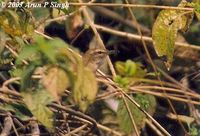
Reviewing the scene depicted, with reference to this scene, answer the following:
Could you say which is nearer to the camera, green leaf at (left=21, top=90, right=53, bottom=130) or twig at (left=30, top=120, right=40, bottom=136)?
green leaf at (left=21, top=90, right=53, bottom=130)

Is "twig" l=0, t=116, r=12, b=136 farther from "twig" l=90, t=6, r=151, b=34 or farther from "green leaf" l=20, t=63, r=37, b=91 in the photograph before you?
"twig" l=90, t=6, r=151, b=34

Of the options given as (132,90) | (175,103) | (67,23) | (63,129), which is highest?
(67,23)

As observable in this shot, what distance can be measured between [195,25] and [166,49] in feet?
3.55

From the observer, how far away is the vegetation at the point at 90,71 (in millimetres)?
1329

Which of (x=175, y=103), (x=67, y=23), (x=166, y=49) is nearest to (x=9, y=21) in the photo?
(x=166, y=49)

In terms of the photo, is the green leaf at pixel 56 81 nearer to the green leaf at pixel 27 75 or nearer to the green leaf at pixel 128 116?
the green leaf at pixel 27 75

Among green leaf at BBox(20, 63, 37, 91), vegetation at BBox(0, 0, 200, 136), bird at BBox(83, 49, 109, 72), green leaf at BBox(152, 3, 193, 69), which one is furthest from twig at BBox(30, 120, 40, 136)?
green leaf at BBox(20, 63, 37, 91)

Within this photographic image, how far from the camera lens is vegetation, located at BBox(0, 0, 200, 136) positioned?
1329 mm

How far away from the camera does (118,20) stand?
3.04 meters

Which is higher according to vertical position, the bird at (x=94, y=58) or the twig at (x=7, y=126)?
the bird at (x=94, y=58)

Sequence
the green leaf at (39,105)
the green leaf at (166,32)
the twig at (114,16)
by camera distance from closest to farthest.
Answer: the green leaf at (39,105) < the green leaf at (166,32) < the twig at (114,16)

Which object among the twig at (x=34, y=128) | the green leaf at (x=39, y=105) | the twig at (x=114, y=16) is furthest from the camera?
the twig at (x=114, y=16)

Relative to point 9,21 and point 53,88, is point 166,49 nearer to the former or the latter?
point 9,21

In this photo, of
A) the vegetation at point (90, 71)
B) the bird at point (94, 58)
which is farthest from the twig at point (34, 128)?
the bird at point (94, 58)
